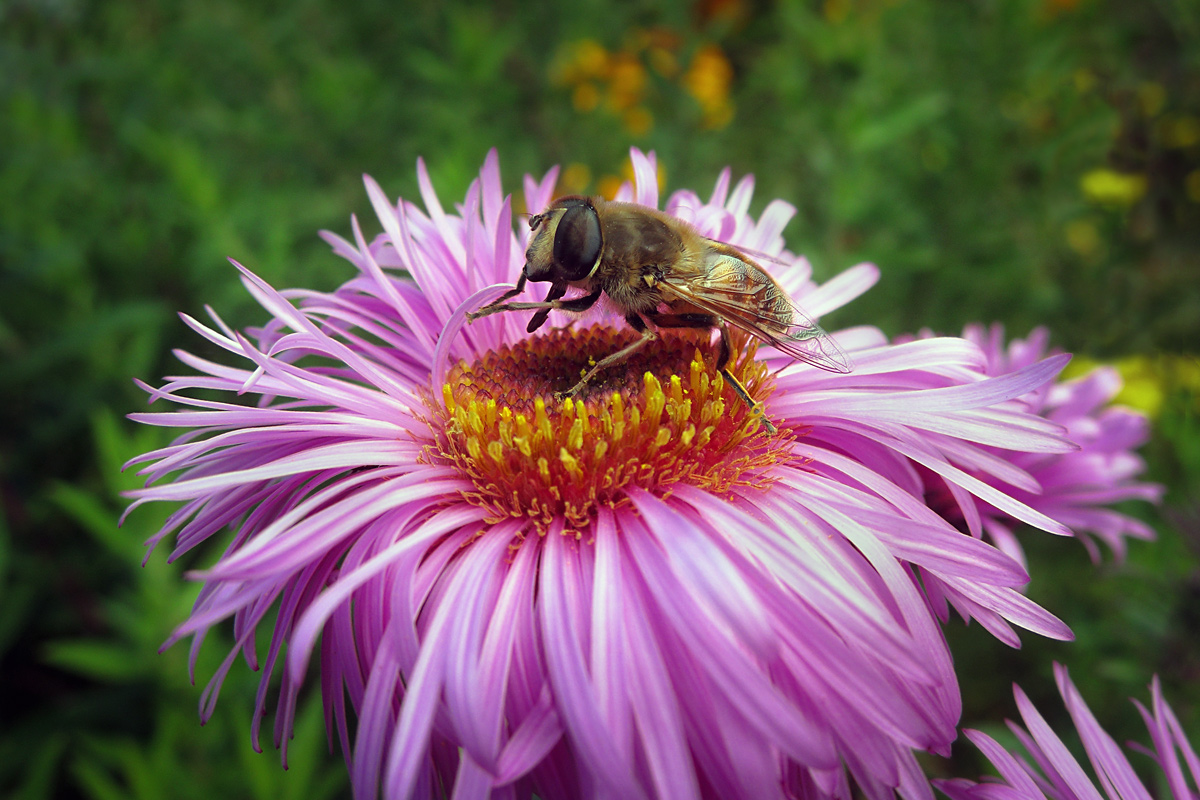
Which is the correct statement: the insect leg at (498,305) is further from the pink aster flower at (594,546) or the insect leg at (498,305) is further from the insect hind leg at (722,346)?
the insect hind leg at (722,346)

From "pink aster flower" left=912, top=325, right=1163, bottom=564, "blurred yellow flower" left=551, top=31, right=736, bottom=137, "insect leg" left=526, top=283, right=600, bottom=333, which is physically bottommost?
"pink aster flower" left=912, top=325, right=1163, bottom=564

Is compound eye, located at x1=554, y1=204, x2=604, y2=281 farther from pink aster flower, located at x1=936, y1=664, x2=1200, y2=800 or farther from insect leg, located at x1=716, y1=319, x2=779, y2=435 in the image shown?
pink aster flower, located at x1=936, y1=664, x2=1200, y2=800

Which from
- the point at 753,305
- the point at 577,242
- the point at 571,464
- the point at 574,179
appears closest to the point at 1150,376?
the point at 753,305

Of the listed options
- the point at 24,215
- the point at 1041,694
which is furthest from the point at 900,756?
the point at 24,215

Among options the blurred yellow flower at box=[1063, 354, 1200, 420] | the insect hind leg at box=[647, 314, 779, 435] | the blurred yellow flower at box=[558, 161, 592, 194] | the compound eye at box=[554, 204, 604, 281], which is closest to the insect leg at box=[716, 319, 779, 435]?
the insect hind leg at box=[647, 314, 779, 435]

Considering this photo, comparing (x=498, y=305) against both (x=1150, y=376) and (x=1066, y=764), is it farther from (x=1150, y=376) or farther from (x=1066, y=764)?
(x=1150, y=376)

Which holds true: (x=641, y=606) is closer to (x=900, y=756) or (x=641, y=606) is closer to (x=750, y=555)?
(x=750, y=555)
